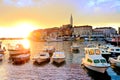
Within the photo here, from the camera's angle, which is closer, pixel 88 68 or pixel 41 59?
pixel 88 68

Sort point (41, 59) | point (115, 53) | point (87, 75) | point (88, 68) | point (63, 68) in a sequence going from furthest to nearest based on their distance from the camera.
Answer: point (115, 53), point (41, 59), point (63, 68), point (88, 68), point (87, 75)

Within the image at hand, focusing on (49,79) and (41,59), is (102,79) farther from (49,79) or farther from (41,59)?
(41,59)

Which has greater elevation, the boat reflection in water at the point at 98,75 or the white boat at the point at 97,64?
the white boat at the point at 97,64

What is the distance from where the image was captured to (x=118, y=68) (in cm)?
4975

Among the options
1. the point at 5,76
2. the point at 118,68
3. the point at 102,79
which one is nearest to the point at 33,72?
the point at 5,76

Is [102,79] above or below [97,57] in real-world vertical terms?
below

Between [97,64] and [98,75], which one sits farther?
[97,64]

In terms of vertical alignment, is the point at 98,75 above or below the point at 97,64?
below

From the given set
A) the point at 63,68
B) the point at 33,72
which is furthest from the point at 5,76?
the point at 63,68

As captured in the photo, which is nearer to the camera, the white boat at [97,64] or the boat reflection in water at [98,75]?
the boat reflection in water at [98,75]

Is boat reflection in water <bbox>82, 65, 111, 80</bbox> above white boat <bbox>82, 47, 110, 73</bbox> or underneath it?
underneath

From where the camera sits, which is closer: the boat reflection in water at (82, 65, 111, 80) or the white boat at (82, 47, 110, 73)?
the boat reflection in water at (82, 65, 111, 80)

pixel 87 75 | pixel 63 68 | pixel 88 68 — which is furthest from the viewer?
pixel 63 68

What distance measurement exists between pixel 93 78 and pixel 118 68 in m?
11.0
